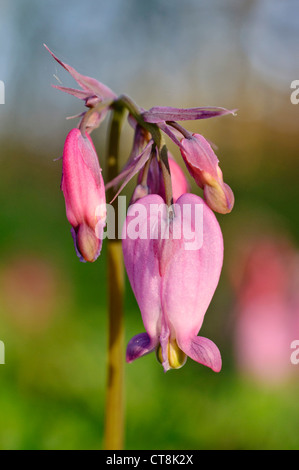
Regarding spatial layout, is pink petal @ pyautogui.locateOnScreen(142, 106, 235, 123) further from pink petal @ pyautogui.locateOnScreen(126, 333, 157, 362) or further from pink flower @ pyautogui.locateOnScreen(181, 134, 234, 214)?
pink petal @ pyautogui.locateOnScreen(126, 333, 157, 362)

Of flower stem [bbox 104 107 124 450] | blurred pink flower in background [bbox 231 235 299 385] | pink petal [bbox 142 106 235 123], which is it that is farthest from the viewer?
blurred pink flower in background [bbox 231 235 299 385]

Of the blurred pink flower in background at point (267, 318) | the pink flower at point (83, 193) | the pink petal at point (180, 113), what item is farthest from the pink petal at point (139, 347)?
the blurred pink flower in background at point (267, 318)

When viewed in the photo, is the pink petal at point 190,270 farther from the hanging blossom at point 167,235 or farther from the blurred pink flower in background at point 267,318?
the blurred pink flower in background at point 267,318

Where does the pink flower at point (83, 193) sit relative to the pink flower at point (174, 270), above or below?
above

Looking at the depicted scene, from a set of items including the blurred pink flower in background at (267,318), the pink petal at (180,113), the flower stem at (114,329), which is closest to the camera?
the pink petal at (180,113)

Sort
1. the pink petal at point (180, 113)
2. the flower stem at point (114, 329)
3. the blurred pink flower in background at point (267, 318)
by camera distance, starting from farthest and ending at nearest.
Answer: the blurred pink flower in background at point (267, 318)
the flower stem at point (114, 329)
the pink petal at point (180, 113)

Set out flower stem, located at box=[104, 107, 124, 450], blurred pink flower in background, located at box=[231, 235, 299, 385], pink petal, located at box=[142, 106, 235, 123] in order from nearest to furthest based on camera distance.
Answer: pink petal, located at box=[142, 106, 235, 123], flower stem, located at box=[104, 107, 124, 450], blurred pink flower in background, located at box=[231, 235, 299, 385]

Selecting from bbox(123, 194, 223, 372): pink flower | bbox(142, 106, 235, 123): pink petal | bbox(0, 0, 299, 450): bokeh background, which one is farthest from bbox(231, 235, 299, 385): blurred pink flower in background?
bbox(142, 106, 235, 123): pink petal

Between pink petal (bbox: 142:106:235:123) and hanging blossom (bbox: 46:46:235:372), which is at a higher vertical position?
pink petal (bbox: 142:106:235:123)
